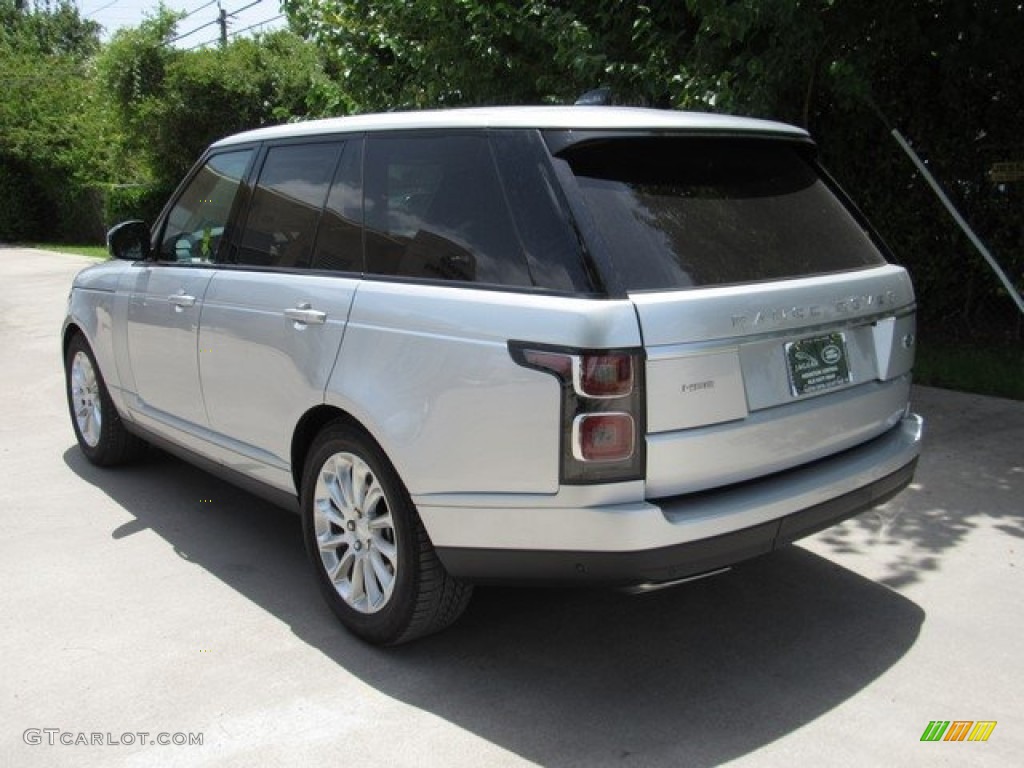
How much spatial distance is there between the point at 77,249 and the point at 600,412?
86.7 feet

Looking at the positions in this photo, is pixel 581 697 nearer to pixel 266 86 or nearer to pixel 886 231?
pixel 886 231

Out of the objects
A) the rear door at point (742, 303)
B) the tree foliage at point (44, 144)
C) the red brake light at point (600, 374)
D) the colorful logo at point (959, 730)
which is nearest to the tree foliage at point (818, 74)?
the rear door at point (742, 303)

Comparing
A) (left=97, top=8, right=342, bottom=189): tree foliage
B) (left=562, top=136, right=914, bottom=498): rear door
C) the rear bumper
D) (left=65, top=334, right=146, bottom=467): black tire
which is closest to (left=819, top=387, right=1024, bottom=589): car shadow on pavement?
(left=562, top=136, right=914, bottom=498): rear door

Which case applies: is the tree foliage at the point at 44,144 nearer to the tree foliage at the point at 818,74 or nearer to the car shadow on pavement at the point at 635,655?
the tree foliage at the point at 818,74

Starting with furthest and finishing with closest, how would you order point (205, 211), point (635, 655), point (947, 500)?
1. point (947, 500)
2. point (205, 211)
3. point (635, 655)

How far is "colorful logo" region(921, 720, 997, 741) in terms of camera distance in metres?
2.98

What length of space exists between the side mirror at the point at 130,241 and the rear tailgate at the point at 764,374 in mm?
3254

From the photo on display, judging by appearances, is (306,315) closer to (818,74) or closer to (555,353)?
(555,353)

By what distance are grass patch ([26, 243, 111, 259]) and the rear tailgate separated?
2190cm

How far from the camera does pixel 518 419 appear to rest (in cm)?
290

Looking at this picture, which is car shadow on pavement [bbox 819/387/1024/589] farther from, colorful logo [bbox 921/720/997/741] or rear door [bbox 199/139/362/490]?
rear door [bbox 199/139/362/490]

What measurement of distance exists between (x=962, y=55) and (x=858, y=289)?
187 inches

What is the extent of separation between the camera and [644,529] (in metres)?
2.81

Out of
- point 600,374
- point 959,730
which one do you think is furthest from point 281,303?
point 959,730
